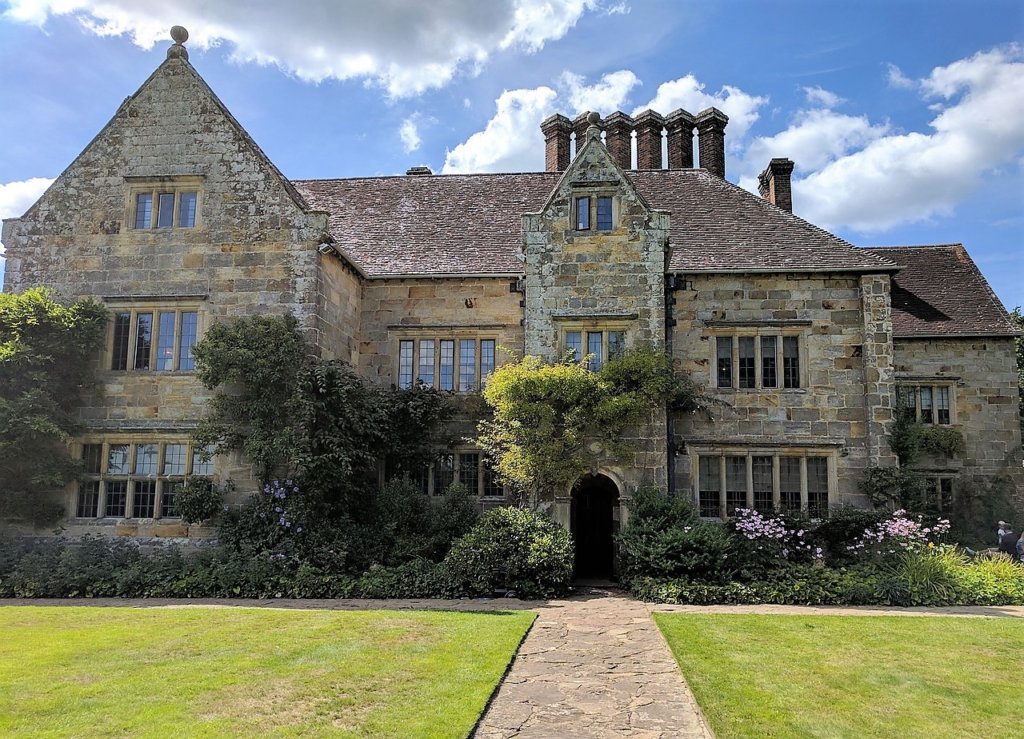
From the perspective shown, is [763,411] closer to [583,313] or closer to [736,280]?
[736,280]

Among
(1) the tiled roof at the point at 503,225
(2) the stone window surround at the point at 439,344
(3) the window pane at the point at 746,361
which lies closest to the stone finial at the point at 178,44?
(1) the tiled roof at the point at 503,225

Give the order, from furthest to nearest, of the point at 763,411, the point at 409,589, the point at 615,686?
the point at 763,411 < the point at 409,589 < the point at 615,686

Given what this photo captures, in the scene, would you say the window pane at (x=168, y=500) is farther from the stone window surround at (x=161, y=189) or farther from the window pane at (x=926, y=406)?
the window pane at (x=926, y=406)

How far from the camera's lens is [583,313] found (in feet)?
55.5

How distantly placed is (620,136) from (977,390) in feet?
44.8

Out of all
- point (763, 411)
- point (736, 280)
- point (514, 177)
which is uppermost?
point (514, 177)

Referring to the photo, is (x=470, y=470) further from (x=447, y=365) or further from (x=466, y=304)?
(x=466, y=304)

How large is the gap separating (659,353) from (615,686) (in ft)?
30.4

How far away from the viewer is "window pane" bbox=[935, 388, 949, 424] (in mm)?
22406

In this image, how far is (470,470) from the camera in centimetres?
1828

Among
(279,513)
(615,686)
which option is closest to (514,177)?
(279,513)

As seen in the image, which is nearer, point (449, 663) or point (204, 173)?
point (449, 663)

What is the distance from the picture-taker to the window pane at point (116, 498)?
54.1 feet

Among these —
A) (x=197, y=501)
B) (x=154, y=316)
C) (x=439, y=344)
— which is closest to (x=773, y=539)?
(x=439, y=344)
